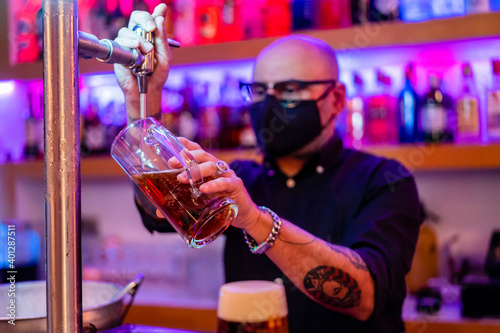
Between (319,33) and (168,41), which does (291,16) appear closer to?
(319,33)

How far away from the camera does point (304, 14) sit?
1810mm

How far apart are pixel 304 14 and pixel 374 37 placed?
27cm

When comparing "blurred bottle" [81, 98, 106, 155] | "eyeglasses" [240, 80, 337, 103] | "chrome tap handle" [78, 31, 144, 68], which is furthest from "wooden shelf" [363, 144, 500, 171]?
"chrome tap handle" [78, 31, 144, 68]

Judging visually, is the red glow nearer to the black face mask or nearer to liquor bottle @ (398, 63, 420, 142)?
liquor bottle @ (398, 63, 420, 142)

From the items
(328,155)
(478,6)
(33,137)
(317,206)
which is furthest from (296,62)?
(33,137)

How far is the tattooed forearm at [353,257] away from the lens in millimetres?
966

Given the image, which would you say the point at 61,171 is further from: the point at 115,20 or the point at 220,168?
the point at 115,20

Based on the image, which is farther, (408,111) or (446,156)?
(408,111)

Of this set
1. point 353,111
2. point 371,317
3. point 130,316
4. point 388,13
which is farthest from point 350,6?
point 130,316

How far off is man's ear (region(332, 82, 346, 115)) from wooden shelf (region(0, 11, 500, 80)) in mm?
422

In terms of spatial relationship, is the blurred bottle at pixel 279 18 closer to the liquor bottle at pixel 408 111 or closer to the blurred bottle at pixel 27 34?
the liquor bottle at pixel 408 111

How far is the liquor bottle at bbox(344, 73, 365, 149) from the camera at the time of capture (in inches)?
71.0

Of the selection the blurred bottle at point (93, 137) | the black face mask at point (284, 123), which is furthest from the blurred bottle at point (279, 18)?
the blurred bottle at point (93, 137)

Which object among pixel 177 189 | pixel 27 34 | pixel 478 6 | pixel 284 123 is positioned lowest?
pixel 177 189
